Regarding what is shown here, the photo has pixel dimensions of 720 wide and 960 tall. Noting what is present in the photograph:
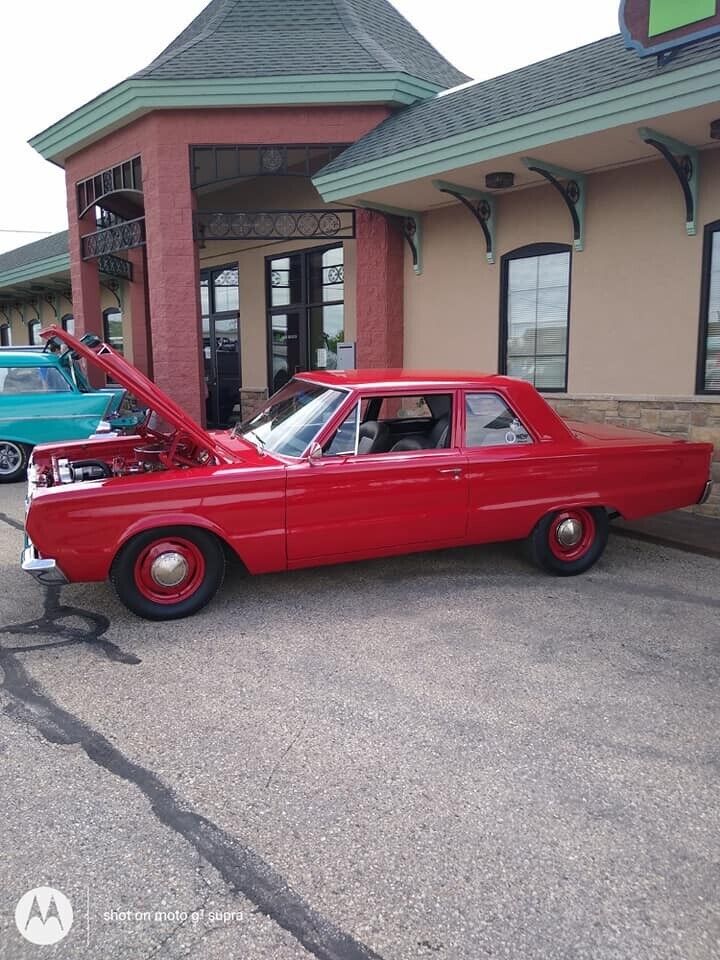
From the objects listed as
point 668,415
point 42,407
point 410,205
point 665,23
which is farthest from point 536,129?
point 42,407

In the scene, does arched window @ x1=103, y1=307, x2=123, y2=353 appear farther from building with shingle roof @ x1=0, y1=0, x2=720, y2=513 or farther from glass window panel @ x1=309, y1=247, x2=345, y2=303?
glass window panel @ x1=309, y1=247, x2=345, y2=303

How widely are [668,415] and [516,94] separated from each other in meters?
3.77

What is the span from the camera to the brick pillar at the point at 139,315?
15969 mm

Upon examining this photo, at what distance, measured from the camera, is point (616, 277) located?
8117 mm

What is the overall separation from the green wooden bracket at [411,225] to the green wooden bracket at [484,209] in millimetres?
965

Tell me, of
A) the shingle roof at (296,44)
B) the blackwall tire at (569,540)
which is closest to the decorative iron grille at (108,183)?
the shingle roof at (296,44)

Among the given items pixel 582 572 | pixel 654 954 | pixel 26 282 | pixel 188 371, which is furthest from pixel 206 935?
pixel 26 282

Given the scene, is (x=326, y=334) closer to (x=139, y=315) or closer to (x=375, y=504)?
(x=139, y=315)

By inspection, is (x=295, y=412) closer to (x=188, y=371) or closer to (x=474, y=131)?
(x=474, y=131)

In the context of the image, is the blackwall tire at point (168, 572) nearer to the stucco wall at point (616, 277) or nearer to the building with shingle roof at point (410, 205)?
the building with shingle roof at point (410, 205)

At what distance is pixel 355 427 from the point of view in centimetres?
502

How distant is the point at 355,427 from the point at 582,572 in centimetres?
214

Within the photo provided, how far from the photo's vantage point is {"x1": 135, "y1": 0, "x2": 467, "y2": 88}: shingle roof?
1023cm

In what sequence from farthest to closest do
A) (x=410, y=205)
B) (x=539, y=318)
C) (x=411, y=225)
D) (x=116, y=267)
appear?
(x=116, y=267) → (x=411, y=225) → (x=410, y=205) → (x=539, y=318)
